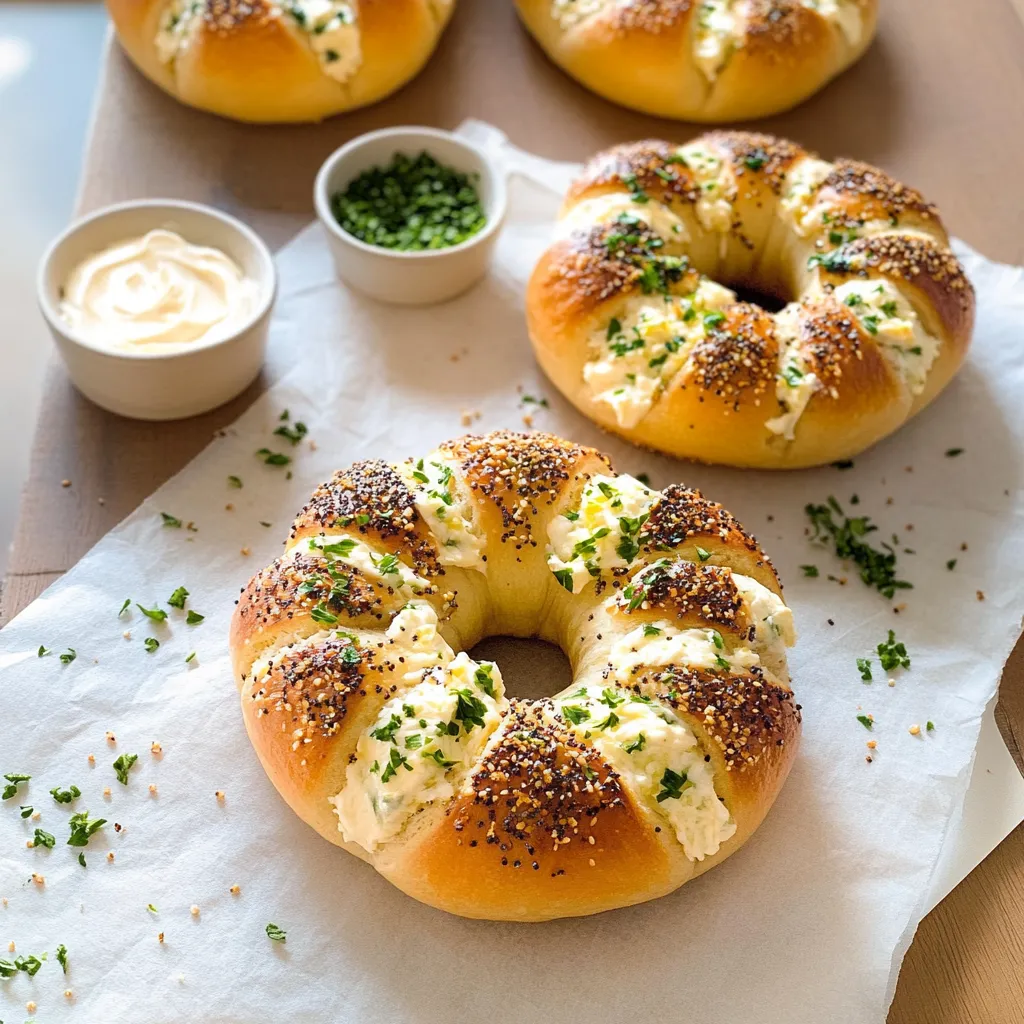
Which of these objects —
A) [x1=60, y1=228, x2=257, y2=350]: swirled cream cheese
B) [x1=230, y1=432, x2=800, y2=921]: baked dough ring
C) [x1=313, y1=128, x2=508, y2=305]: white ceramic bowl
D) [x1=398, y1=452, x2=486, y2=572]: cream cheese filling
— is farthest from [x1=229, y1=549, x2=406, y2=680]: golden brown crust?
[x1=313, y1=128, x2=508, y2=305]: white ceramic bowl

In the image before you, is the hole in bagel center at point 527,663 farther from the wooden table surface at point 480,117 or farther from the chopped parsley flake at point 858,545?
the wooden table surface at point 480,117

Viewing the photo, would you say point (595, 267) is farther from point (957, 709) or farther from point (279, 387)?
point (957, 709)

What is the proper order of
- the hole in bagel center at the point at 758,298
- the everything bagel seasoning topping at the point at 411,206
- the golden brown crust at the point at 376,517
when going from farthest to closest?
the hole in bagel center at the point at 758,298 < the everything bagel seasoning topping at the point at 411,206 < the golden brown crust at the point at 376,517

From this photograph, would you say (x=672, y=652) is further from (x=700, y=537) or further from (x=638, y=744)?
(x=700, y=537)

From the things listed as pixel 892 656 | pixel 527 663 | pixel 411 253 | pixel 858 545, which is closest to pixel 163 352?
pixel 411 253

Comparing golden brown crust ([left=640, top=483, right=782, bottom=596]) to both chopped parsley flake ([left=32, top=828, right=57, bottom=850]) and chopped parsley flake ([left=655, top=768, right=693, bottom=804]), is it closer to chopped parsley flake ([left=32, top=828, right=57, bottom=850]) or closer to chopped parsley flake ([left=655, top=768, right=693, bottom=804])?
chopped parsley flake ([left=655, top=768, right=693, bottom=804])

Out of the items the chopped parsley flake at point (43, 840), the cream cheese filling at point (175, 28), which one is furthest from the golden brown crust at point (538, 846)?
the cream cheese filling at point (175, 28)

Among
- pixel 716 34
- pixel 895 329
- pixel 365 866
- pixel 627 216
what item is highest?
pixel 716 34

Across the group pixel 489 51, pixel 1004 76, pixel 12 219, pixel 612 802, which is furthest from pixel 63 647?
pixel 1004 76
